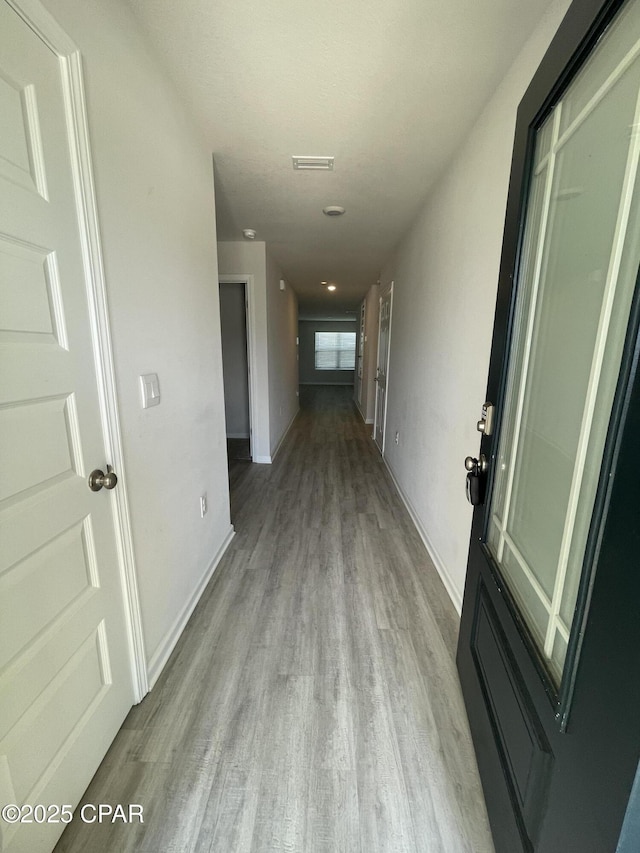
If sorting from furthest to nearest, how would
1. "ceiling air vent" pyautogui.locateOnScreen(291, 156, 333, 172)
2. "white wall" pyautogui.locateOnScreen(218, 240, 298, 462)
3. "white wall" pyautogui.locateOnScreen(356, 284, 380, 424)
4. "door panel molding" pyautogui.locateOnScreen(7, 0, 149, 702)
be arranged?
1. "white wall" pyautogui.locateOnScreen(356, 284, 380, 424)
2. "white wall" pyautogui.locateOnScreen(218, 240, 298, 462)
3. "ceiling air vent" pyautogui.locateOnScreen(291, 156, 333, 172)
4. "door panel molding" pyautogui.locateOnScreen(7, 0, 149, 702)

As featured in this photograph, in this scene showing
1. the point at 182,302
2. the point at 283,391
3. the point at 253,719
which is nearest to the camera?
the point at 253,719

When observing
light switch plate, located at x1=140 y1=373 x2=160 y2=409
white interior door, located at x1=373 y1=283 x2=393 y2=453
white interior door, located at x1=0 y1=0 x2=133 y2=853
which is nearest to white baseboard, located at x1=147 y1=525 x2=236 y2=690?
white interior door, located at x1=0 y1=0 x2=133 y2=853

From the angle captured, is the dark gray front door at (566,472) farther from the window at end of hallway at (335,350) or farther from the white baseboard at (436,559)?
the window at end of hallway at (335,350)

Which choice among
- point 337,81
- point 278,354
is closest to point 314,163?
Answer: point 337,81

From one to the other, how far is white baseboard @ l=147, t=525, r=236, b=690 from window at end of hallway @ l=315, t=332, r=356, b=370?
10.1 meters

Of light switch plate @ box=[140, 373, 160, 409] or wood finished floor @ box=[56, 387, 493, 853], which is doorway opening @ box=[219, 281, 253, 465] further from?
light switch plate @ box=[140, 373, 160, 409]

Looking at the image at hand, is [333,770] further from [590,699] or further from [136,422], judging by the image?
[136,422]

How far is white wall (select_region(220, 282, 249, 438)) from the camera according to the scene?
4746 millimetres

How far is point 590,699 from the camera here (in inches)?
23.0

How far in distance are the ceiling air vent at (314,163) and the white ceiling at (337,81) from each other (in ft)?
0.16

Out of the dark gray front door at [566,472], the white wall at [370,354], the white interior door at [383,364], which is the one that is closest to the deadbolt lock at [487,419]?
the dark gray front door at [566,472]

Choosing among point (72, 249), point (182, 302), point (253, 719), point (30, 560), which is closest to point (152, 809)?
point (253, 719)

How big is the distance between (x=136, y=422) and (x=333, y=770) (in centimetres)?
134

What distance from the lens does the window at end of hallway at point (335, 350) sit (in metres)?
11.5
